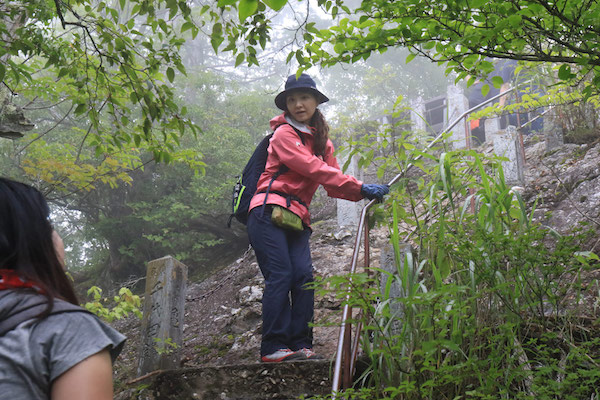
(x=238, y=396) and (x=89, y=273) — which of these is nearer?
(x=238, y=396)

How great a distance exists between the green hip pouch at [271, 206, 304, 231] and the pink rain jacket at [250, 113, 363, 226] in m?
0.03

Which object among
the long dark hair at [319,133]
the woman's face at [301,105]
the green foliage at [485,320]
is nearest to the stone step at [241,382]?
the green foliage at [485,320]

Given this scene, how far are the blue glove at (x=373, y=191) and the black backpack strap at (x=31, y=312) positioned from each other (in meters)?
2.28

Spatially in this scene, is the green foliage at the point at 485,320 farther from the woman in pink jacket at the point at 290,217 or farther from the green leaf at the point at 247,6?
the green leaf at the point at 247,6

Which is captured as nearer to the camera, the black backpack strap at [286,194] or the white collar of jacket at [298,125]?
the black backpack strap at [286,194]

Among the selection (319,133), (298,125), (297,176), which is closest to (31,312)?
(297,176)

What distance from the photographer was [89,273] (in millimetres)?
10672

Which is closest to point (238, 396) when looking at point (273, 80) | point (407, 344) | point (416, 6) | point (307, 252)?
point (307, 252)

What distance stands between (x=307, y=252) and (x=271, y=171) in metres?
0.62

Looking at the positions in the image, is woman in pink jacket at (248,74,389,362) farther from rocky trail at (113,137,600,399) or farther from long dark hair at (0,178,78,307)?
long dark hair at (0,178,78,307)

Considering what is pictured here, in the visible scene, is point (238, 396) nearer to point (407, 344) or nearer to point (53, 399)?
point (407, 344)

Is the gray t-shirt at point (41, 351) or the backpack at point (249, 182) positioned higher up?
the backpack at point (249, 182)

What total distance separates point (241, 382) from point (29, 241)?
2191 millimetres

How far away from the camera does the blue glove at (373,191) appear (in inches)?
126
